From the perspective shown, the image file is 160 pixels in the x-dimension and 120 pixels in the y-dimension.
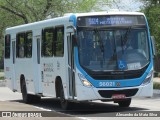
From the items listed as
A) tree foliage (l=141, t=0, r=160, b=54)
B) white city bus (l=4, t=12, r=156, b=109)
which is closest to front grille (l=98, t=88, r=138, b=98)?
white city bus (l=4, t=12, r=156, b=109)

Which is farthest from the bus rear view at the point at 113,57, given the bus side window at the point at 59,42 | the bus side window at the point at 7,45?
the bus side window at the point at 7,45

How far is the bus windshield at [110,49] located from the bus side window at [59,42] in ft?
4.38

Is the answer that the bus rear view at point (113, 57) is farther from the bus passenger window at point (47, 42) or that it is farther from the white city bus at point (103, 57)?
the bus passenger window at point (47, 42)

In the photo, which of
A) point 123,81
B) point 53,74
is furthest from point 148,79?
point 53,74

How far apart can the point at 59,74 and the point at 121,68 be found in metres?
2.52

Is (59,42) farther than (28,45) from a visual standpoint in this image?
No

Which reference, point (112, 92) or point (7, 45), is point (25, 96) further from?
point (112, 92)

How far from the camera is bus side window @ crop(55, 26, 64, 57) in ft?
59.2

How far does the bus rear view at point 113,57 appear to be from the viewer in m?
16.5

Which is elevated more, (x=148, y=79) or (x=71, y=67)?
(x=71, y=67)

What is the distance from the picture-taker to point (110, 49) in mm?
16703

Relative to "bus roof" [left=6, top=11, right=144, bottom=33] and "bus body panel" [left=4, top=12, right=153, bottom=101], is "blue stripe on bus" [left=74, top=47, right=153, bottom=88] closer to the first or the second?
"bus body panel" [left=4, top=12, right=153, bottom=101]

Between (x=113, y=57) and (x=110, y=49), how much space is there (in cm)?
26

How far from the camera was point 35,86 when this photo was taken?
21.2 meters
